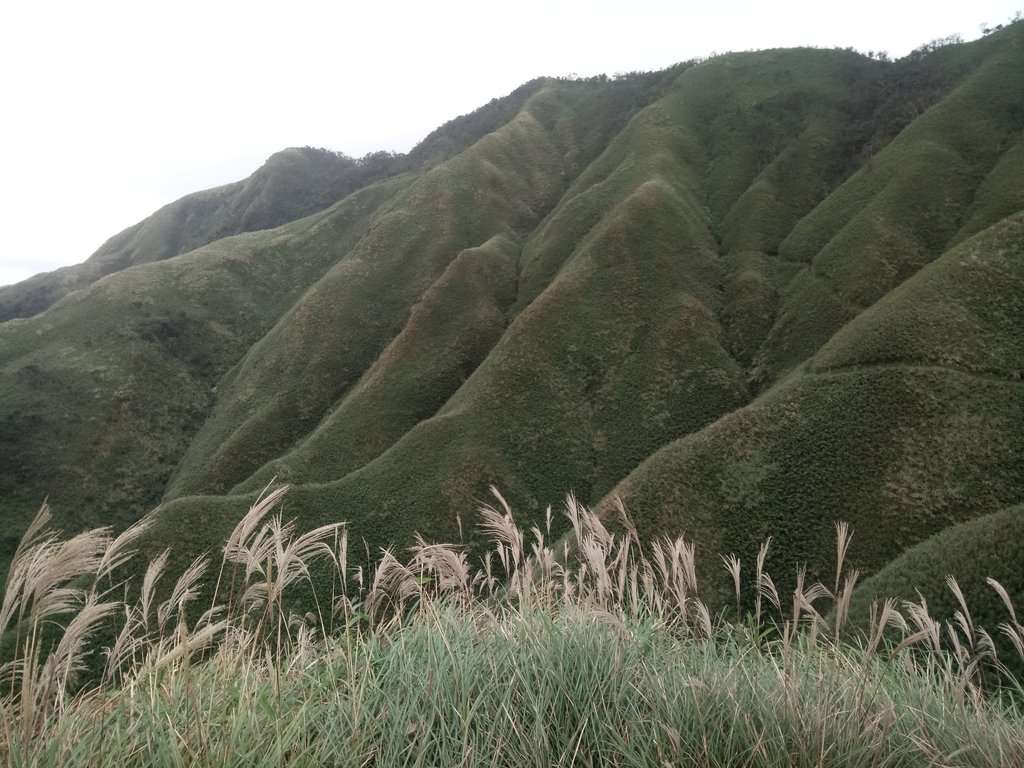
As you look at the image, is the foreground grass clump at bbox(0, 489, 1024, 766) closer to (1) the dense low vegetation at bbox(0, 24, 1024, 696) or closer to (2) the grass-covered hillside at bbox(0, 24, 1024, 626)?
(1) the dense low vegetation at bbox(0, 24, 1024, 696)

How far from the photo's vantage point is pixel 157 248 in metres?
154

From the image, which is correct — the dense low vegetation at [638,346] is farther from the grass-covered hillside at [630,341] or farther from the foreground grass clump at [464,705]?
the foreground grass clump at [464,705]

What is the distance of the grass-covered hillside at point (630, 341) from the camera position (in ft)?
102

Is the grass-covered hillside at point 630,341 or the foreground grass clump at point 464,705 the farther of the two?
the grass-covered hillside at point 630,341

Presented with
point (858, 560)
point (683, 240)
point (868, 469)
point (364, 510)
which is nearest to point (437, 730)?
point (858, 560)

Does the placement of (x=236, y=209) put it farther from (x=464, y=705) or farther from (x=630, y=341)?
(x=464, y=705)

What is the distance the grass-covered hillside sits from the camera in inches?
1227

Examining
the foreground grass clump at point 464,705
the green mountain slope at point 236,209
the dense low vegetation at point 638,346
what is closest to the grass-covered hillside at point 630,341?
the dense low vegetation at point 638,346

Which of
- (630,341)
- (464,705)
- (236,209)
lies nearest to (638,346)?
(630,341)

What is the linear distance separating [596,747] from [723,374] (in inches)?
2017

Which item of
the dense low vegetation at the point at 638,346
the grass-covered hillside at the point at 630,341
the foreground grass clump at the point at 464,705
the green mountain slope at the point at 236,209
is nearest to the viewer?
the foreground grass clump at the point at 464,705

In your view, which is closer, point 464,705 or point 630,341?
point 464,705

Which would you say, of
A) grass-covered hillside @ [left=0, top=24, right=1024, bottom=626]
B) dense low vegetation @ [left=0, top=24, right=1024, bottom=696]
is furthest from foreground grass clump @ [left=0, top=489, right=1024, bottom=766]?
grass-covered hillside @ [left=0, top=24, right=1024, bottom=626]

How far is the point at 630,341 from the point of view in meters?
55.3
